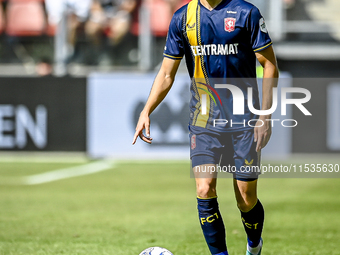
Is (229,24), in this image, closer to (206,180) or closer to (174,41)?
(174,41)

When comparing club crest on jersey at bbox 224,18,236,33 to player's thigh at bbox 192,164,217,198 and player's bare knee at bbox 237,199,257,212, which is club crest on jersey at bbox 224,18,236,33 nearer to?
player's thigh at bbox 192,164,217,198

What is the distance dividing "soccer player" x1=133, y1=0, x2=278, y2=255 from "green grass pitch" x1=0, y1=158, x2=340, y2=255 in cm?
99

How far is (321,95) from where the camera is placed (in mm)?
12102

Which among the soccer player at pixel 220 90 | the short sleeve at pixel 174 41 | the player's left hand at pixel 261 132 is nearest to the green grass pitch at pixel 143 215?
Result: the soccer player at pixel 220 90

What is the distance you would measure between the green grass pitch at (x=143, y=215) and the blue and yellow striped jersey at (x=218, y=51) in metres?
1.37

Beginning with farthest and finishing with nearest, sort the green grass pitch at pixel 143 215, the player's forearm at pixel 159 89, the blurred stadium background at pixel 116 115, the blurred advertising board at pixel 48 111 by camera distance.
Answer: the blurred advertising board at pixel 48 111 < the blurred stadium background at pixel 116 115 < the green grass pitch at pixel 143 215 < the player's forearm at pixel 159 89

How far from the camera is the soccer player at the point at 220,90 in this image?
3855 mm

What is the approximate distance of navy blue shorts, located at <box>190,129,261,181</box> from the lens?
3930 millimetres

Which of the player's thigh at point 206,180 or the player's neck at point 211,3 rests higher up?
the player's neck at point 211,3

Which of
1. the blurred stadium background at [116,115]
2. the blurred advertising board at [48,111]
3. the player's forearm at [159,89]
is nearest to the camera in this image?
the player's forearm at [159,89]

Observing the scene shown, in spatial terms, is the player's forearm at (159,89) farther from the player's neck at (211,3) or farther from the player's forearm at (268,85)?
the player's forearm at (268,85)

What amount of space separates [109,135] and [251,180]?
8.62m

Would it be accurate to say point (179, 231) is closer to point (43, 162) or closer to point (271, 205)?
point (271, 205)

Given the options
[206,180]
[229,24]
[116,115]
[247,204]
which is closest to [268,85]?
[229,24]
